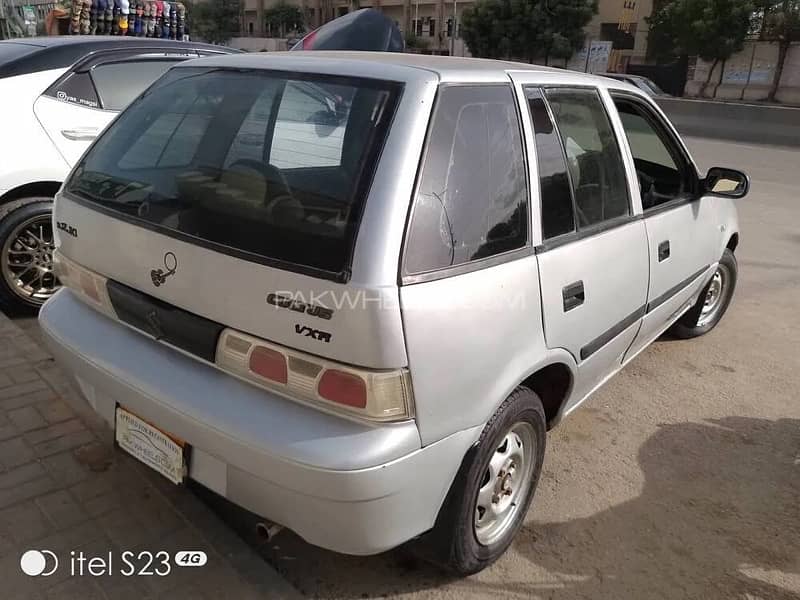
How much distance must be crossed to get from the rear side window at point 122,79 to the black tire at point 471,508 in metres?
3.53

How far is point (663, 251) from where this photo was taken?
10.6 feet

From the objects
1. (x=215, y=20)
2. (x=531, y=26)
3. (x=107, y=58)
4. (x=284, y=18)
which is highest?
(x=284, y=18)

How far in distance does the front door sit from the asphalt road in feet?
1.51

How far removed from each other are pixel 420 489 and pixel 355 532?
0.22 meters

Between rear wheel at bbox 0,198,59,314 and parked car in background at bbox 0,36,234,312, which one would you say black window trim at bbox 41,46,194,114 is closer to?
parked car in background at bbox 0,36,234,312

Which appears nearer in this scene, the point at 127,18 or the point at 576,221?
the point at 576,221

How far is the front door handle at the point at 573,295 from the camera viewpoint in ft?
7.85

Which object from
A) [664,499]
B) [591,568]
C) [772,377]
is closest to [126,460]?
[591,568]

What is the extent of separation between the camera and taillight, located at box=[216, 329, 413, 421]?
176cm

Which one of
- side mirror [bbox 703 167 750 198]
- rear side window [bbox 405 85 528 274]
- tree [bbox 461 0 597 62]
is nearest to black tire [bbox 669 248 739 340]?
side mirror [bbox 703 167 750 198]

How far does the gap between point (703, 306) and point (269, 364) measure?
360 centimetres

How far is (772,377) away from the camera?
13.6 ft

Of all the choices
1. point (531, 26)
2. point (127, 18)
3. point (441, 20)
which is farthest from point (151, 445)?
point (441, 20)

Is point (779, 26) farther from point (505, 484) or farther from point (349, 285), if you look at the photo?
point (349, 285)
